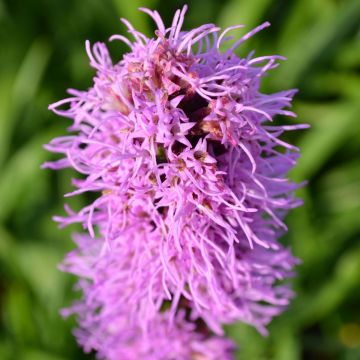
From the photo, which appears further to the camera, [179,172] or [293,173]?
[293,173]

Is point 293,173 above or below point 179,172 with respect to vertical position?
above

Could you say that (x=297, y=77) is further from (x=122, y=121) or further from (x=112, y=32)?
(x=122, y=121)

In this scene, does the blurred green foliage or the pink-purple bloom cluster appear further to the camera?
the blurred green foliage

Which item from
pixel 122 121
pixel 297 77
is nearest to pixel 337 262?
pixel 297 77

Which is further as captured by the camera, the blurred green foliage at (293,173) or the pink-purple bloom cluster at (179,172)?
the blurred green foliage at (293,173)
